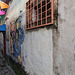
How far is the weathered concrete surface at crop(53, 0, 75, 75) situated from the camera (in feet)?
5.88

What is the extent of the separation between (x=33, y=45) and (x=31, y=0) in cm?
152

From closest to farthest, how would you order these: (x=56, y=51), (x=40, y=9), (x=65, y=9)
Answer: (x=65, y=9)
(x=56, y=51)
(x=40, y=9)

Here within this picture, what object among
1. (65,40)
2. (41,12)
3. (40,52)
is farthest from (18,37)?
(65,40)

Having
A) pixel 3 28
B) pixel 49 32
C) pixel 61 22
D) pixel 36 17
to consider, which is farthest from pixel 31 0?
pixel 3 28

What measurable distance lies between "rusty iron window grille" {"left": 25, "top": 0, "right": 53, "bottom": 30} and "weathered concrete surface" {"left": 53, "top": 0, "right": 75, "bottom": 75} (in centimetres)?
34

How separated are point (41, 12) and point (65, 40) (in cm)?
116

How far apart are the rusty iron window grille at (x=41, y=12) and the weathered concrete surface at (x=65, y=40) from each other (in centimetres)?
34

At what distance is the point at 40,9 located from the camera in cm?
283

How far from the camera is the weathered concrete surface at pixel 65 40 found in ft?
5.88

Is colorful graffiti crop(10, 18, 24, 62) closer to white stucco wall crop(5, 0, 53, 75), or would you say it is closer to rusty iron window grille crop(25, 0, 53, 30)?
white stucco wall crop(5, 0, 53, 75)

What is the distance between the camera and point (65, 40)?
6.42 ft

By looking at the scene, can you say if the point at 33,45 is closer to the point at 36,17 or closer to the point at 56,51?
the point at 36,17

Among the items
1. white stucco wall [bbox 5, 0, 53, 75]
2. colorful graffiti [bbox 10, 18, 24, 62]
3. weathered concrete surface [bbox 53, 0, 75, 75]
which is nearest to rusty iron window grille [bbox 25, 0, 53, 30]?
white stucco wall [bbox 5, 0, 53, 75]

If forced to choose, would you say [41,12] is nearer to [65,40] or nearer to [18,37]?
[65,40]
